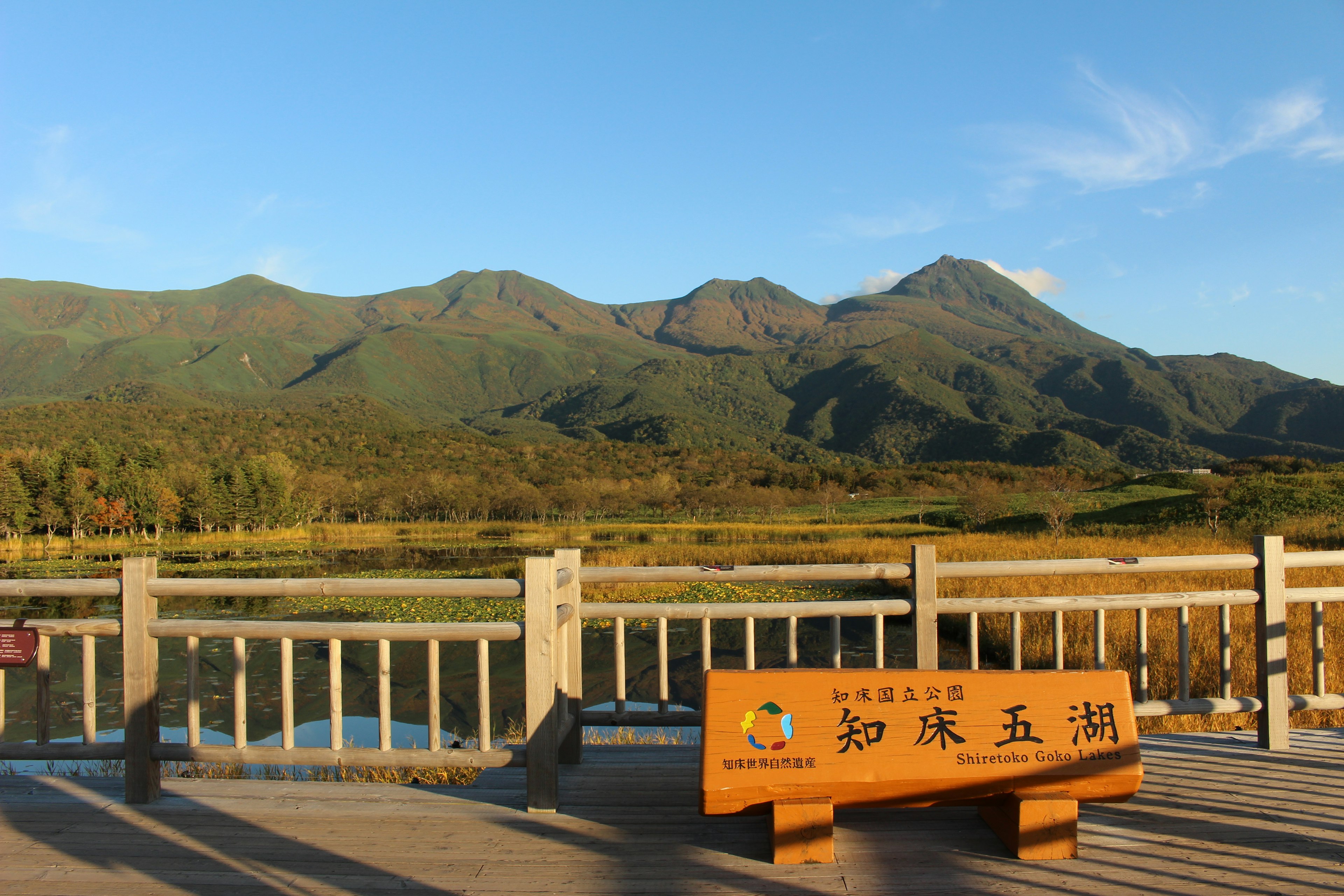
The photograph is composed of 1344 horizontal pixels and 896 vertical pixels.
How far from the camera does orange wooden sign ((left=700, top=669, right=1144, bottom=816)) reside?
3230mm

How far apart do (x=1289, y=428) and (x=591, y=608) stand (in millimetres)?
203786

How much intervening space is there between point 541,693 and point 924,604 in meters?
2.03

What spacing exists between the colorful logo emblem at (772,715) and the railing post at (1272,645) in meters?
3.11

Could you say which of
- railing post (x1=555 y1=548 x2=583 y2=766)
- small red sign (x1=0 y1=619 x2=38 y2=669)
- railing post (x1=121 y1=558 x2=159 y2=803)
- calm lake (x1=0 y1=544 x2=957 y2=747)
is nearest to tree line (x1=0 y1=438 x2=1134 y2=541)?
calm lake (x1=0 y1=544 x2=957 y2=747)

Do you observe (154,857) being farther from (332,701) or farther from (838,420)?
(838,420)

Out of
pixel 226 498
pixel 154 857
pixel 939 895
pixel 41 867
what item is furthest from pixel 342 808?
pixel 226 498

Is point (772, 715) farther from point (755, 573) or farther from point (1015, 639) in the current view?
point (1015, 639)

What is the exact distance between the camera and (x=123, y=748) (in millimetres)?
4125

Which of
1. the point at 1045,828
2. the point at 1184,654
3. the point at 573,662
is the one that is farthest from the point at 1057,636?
the point at 573,662

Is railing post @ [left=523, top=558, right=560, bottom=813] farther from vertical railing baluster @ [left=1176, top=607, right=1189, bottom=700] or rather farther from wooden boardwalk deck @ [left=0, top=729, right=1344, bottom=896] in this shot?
vertical railing baluster @ [left=1176, top=607, right=1189, bottom=700]

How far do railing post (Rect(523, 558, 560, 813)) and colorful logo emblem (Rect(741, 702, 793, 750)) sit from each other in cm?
106

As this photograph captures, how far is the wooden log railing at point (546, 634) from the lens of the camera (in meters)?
3.93

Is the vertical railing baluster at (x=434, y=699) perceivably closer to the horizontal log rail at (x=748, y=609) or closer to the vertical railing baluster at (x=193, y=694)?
the horizontal log rail at (x=748, y=609)

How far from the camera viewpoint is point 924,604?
14.3 ft
